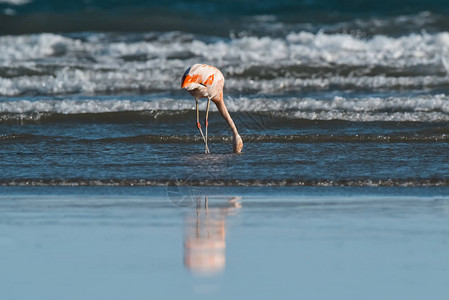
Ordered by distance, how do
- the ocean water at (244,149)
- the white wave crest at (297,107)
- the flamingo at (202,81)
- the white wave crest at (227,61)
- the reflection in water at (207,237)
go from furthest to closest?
the white wave crest at (227,61), the white wave crest at (297,107), the flamingo at (202,81), the ocean water at (244,149), the reflection in water at (207,237)

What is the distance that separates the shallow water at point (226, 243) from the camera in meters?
4.65

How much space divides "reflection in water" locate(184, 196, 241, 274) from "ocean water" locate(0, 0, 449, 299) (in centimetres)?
3

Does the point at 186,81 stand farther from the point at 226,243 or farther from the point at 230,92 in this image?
the point at 230,92

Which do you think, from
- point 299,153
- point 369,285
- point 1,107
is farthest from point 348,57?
point 369,285

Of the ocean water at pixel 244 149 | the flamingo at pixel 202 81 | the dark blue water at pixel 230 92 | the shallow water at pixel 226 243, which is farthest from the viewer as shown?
the flamingo at pixel 202 81

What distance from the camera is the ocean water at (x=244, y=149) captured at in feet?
17.2

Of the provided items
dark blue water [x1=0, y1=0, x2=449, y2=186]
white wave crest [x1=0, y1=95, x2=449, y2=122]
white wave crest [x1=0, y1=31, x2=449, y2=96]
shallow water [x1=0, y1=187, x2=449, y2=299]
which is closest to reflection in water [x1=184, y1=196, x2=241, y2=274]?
shallow water [x1=0, y1=187, x2=449, y2=299]

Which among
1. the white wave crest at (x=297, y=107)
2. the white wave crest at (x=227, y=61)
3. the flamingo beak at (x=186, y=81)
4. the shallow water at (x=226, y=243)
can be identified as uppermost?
the white wave crest at (x=227, y=61)

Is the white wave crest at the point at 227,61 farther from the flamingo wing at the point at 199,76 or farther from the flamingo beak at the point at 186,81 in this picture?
the flamingo beak at the point at 186,81

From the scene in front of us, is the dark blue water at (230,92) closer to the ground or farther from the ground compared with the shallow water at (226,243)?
farther from the ground

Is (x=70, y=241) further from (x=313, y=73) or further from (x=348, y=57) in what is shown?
(x=348, y=57)

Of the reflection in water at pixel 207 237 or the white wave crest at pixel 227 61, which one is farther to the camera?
the white wave crest at pixel 227 61

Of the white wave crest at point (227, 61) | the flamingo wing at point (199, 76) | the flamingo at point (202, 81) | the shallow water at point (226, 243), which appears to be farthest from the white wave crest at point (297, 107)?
the shallow water at point (226, 243)

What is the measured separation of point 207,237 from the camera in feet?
18.7
